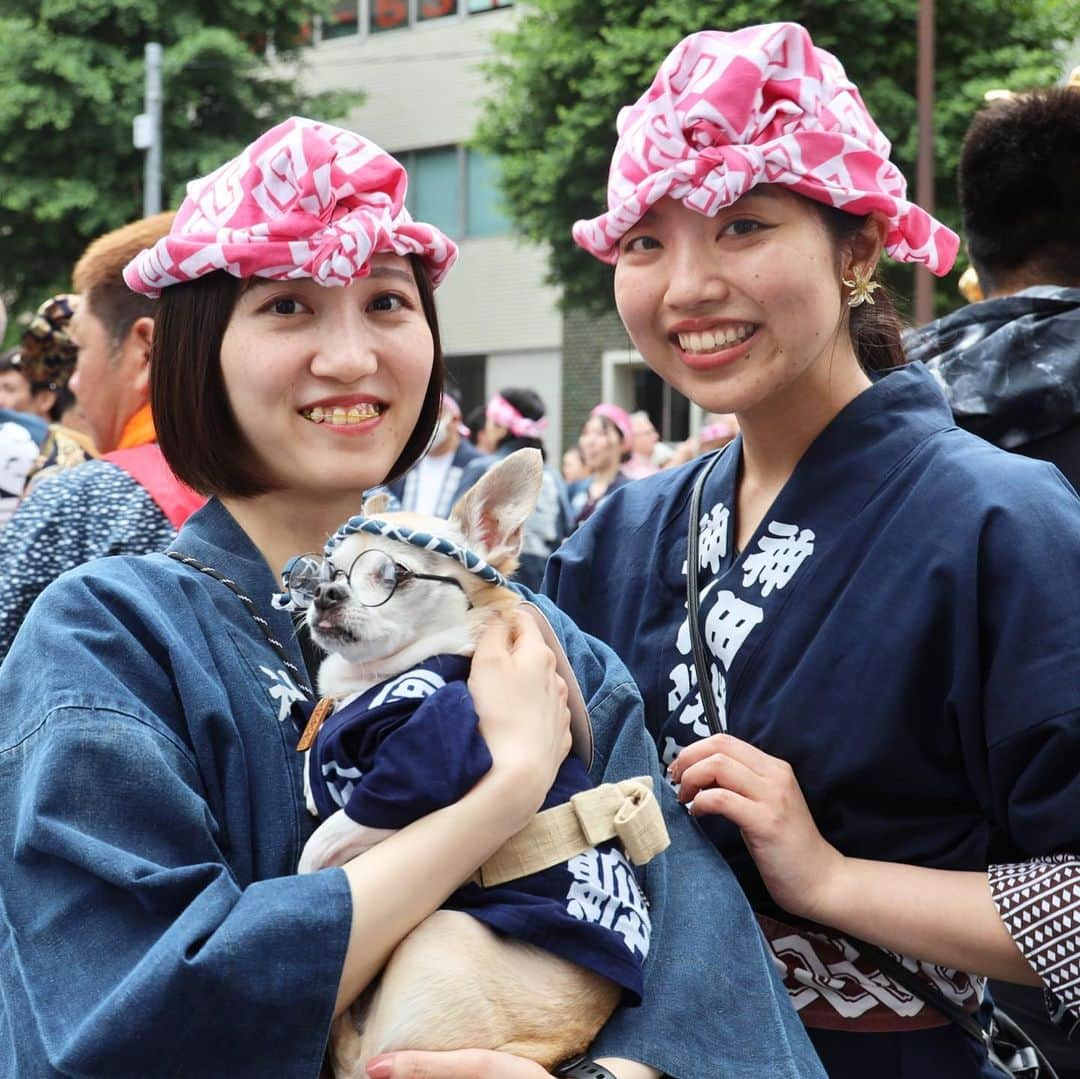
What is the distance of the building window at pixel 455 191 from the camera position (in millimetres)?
25375

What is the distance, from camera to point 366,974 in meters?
1.89

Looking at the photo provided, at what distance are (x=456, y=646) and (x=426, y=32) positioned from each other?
1028 inches

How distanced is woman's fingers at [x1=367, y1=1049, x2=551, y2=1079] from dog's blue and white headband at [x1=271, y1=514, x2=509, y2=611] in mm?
686

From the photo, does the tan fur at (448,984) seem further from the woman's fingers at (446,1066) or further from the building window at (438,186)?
the building window at (438,186)

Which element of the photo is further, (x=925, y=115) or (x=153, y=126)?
(x=153, y=126)

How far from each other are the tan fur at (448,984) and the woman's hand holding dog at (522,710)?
0.08 m

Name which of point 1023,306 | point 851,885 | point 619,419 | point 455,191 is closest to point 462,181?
point 455,191

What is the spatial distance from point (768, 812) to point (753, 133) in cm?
111

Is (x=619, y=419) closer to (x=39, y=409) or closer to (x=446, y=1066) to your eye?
(x=39, y=409)

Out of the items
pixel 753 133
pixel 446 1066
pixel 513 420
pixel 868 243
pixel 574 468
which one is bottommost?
pixel 574 468

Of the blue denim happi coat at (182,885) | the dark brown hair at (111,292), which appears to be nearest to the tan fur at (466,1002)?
the blue denim happi coat at (182,885)

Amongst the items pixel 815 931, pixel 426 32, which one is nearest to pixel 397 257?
pixel 815 931

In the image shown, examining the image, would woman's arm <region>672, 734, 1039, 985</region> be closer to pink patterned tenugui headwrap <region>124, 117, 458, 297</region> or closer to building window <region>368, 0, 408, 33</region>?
pink patterned tenugui headwrap <region>124, 117, 458, 297</region>

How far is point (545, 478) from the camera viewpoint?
7.83m
